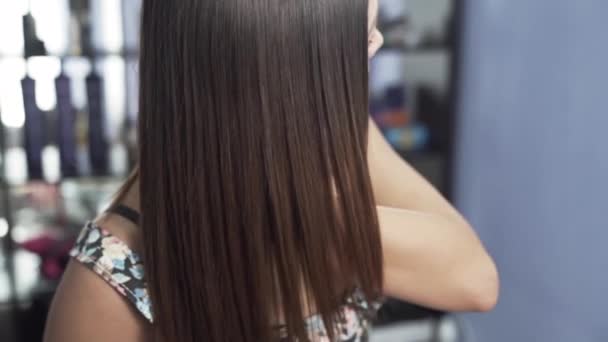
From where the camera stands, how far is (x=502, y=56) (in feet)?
5.54

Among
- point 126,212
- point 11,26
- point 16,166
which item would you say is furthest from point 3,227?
point 126,212

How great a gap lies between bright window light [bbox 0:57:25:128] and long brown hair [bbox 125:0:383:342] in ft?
3.41

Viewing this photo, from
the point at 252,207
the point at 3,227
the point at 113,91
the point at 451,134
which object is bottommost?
the point at 3,227

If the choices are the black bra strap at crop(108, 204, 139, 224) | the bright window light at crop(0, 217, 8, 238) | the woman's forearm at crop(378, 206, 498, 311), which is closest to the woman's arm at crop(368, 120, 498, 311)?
the woman's forearm at crop(378, 206, 498, 311)

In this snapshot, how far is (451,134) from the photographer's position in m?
1.90

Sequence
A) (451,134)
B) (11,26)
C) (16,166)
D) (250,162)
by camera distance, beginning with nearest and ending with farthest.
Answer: (250,162), (11,26), (16,166), (451,134)

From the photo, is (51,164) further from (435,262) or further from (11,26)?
(435,262)

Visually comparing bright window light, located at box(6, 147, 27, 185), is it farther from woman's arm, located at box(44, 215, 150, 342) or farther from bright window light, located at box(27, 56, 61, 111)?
woman's arm, located at box(44, 215, 150, 342)

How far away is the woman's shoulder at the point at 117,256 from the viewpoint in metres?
0.60

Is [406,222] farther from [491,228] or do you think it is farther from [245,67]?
[491,228]

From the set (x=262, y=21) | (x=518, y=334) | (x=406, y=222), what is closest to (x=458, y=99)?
(x=518, y=334)

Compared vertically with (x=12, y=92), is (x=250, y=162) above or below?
above

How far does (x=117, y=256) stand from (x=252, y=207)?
148 millimetres

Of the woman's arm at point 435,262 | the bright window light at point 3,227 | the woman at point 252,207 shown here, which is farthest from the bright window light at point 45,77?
the woman's arm at point 435,262
